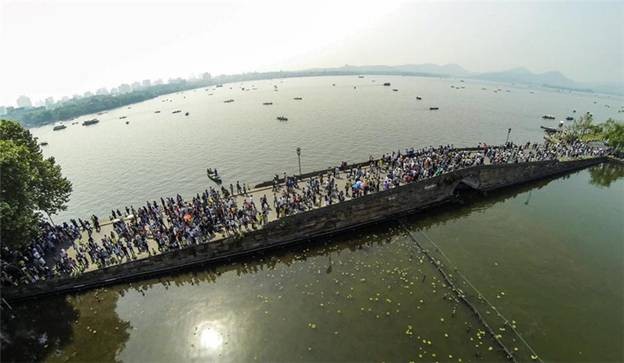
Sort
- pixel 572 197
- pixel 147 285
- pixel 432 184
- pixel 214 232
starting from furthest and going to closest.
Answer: pixel 572 197
pixel 432 184
pixel 214 232
pixel 147 285

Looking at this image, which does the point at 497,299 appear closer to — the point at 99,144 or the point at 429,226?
A: the point at 429,226

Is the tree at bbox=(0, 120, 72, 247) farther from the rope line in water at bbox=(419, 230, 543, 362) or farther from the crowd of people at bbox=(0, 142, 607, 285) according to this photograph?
the rope line in water at bbox=(419, 230, 543, 362)

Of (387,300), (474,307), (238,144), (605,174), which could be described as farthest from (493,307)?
(238,144)

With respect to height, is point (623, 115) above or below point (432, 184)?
below

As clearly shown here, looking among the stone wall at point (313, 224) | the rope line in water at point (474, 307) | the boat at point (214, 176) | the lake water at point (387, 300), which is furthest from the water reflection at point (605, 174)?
the boat at point (214, 176)

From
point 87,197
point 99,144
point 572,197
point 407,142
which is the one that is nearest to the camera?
point 572,197

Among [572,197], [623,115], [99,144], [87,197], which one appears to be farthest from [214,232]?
[623,115]
